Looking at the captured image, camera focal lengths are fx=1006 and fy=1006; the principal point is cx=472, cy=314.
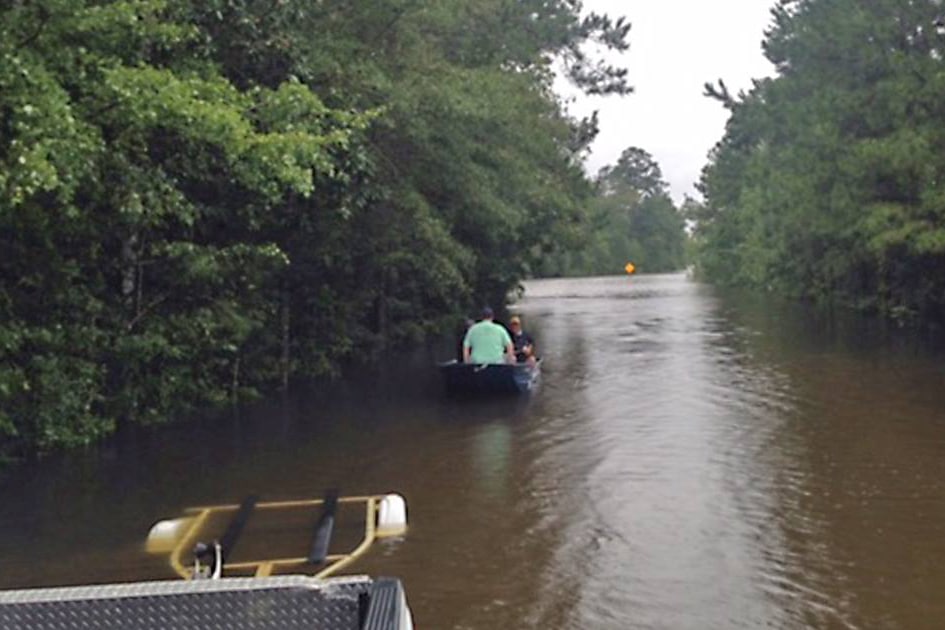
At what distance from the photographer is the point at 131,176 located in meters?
11.7

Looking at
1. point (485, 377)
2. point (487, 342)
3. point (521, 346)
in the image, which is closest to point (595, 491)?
point (485, 377)

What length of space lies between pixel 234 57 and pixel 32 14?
4.06 metres

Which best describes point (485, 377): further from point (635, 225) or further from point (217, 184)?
point (635, 225)

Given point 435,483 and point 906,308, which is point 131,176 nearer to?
point 435,483

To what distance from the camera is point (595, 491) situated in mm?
10766

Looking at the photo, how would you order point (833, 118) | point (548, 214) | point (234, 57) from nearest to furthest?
point (234, 57), point (548, 214), point (833, 118)

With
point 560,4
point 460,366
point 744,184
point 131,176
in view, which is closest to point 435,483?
point 131,176

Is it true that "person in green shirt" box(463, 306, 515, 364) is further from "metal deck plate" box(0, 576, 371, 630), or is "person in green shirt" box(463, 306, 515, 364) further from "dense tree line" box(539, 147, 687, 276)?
"dense tree line" box(539, 147, 687, 276)

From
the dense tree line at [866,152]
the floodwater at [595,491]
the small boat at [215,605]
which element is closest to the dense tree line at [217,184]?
the floodwater at [595,491]

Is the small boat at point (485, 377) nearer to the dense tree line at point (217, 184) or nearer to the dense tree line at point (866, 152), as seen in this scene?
the dense tree line at point (217, 184)

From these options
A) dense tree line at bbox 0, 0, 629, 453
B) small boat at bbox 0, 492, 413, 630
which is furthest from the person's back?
small boat at bbox 0, 492, 413, 630

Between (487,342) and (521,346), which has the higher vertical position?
(487,342)

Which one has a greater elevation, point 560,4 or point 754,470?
point 560,4

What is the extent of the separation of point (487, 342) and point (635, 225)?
446 ft
